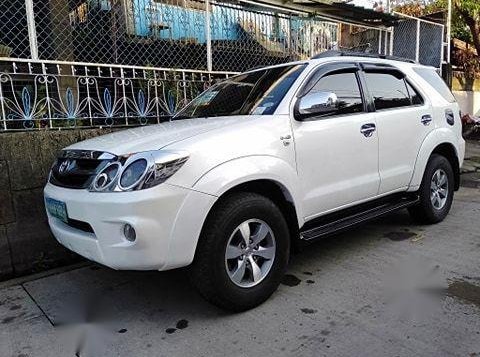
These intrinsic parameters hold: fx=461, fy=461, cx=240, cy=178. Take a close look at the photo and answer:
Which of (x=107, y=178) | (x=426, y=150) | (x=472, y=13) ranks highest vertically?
(x=472, y=13)

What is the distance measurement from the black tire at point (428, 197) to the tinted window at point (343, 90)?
50.0 inches

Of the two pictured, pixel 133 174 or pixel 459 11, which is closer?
pixel 133 174

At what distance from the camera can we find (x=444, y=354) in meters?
2.62

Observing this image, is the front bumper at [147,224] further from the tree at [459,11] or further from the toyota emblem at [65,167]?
the tree at [459,11]

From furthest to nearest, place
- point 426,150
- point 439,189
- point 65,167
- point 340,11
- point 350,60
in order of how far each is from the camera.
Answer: point 340,11, point 439,189, point 426,150, point 350,60, point 65,167

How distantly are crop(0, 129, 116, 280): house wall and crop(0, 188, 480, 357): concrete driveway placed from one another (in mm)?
282

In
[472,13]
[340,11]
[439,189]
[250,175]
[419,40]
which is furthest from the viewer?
[472,13]

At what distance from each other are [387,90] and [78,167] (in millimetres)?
2921

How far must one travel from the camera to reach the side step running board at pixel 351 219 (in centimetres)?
359

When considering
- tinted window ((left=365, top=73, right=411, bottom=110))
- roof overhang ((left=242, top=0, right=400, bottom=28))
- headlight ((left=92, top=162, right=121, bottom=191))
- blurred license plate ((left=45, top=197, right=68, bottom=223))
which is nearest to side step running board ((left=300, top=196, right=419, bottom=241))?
tinted window ((left=365, top=73, right=411, bottom=110))

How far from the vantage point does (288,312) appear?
318 cm

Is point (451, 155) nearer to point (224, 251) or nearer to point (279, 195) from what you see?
point (279, 195)

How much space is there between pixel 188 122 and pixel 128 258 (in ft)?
4.49

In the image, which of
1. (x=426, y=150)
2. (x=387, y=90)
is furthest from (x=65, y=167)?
(x=426, y=150)
